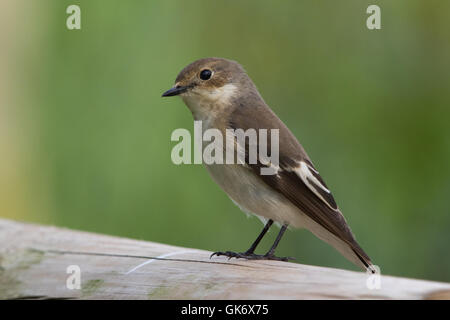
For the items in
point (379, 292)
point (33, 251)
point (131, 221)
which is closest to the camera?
point (379, 292)


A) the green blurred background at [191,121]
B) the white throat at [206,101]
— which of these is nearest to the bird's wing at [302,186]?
the white throat at [206,101]

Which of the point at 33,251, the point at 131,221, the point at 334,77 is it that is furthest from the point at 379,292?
the point at 334,77

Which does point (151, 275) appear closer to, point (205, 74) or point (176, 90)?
point (176, 90)

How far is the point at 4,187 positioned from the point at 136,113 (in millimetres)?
991

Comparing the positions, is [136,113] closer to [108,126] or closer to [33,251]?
[108,126]

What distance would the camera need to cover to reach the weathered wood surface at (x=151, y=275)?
81.6 inches

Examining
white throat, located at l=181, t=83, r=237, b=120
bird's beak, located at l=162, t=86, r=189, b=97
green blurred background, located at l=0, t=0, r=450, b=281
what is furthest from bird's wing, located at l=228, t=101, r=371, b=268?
green blurred background, located at l=0, t=0, r=450, b=281

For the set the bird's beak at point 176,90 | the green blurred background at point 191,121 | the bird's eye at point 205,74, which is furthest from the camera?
the green blurred background at point 191,121

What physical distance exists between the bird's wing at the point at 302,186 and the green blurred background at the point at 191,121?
3.11 feet

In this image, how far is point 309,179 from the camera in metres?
3.51

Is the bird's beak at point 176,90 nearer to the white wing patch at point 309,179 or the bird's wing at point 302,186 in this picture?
the bird's wing at point 302,186

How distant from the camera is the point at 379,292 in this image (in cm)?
200

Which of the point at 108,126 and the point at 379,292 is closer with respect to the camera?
the point at 379,292

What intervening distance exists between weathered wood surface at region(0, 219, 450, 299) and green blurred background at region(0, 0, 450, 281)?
1000 millimetres
